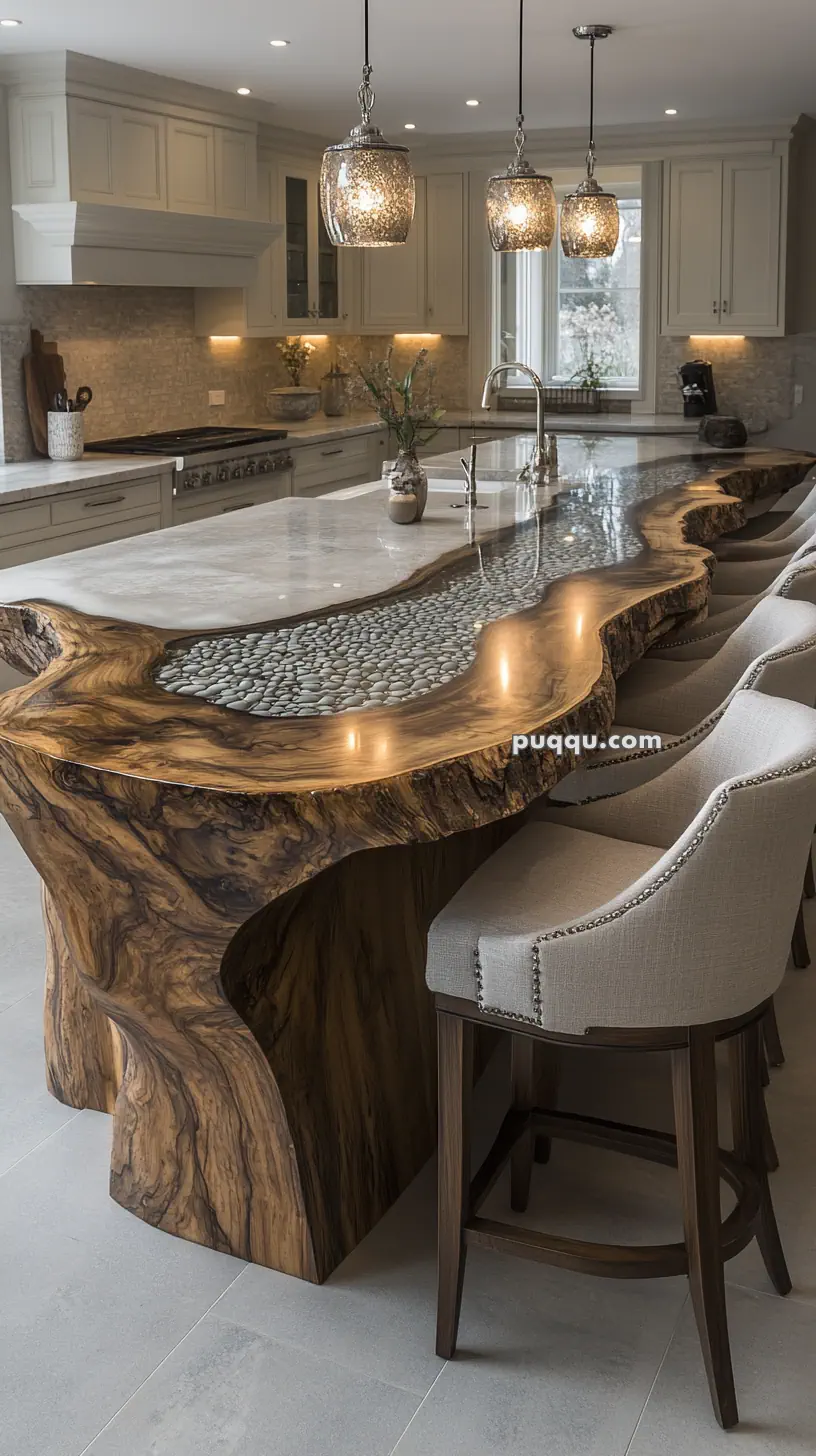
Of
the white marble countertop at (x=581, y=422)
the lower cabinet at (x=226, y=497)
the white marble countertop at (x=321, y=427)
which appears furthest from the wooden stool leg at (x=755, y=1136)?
the white marble countertop at (x=581, y=422)

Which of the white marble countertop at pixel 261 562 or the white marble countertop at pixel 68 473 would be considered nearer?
the white marble countertop at pixel 261 562

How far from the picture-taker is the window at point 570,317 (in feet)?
25.6

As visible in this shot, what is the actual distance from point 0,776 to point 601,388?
6648 mm

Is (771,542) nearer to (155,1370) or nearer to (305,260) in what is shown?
(155,1370)

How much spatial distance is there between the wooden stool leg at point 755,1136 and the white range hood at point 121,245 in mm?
4412

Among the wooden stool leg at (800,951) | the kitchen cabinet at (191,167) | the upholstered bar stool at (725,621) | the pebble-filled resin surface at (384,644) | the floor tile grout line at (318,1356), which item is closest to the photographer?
the floor tile grout line at (318,1356)

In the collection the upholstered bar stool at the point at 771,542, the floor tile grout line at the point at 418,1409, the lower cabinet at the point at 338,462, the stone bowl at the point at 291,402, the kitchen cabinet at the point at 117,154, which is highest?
the kitchen cabinet at the point at 117,154

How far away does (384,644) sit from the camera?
91.0 inches

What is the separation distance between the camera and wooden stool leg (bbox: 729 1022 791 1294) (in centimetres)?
204

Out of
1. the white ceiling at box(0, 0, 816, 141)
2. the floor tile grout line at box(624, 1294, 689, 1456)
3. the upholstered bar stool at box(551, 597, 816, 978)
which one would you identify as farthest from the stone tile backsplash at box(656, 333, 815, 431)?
the floor tile grout line at box(624, 1294, 689, 1456)

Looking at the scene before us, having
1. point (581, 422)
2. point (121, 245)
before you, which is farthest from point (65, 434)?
point (581, 422)

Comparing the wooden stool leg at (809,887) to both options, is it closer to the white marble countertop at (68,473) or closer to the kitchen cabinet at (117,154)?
the white marble countertop at (68,473)

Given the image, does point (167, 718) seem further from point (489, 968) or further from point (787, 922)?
point (787, 922)

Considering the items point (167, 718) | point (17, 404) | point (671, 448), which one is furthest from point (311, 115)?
point (167, 718)
